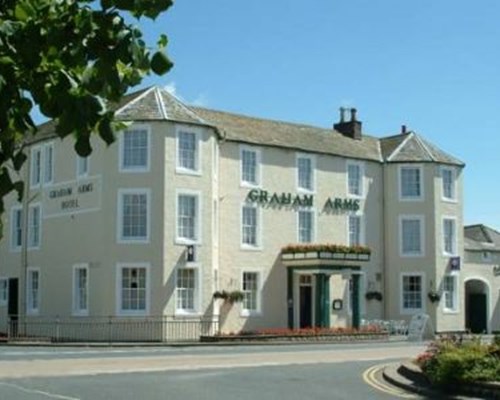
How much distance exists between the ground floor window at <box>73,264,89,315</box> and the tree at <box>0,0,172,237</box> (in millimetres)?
34837

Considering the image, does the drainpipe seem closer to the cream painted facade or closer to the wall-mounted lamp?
the cream painted facade

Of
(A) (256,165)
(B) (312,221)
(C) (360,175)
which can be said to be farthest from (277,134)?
(C) (360,175)

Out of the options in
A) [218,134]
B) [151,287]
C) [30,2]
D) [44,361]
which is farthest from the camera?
[218,134]

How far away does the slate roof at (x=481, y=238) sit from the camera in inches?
1981

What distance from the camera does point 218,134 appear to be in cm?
3972

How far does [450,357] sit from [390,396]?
131 cm

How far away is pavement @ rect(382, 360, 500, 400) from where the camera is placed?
1516 centimetres

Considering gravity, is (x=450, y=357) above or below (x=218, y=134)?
below

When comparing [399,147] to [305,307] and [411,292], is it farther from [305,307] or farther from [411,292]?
[305,307]

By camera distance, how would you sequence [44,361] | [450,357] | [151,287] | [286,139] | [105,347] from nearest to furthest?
[450,357], [44,361], [105,347], [151,287], [286,139]

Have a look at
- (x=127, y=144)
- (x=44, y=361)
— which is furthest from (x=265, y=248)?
(x=44, y=361)

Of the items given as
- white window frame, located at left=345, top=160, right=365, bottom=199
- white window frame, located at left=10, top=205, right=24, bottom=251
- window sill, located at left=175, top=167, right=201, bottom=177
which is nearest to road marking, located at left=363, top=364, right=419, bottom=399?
window sill, located at left=175, top=167, right=201, bottom=177

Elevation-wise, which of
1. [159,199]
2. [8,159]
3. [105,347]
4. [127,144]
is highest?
[127,144]

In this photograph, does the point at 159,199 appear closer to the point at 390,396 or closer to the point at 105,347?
the point at 105,347
